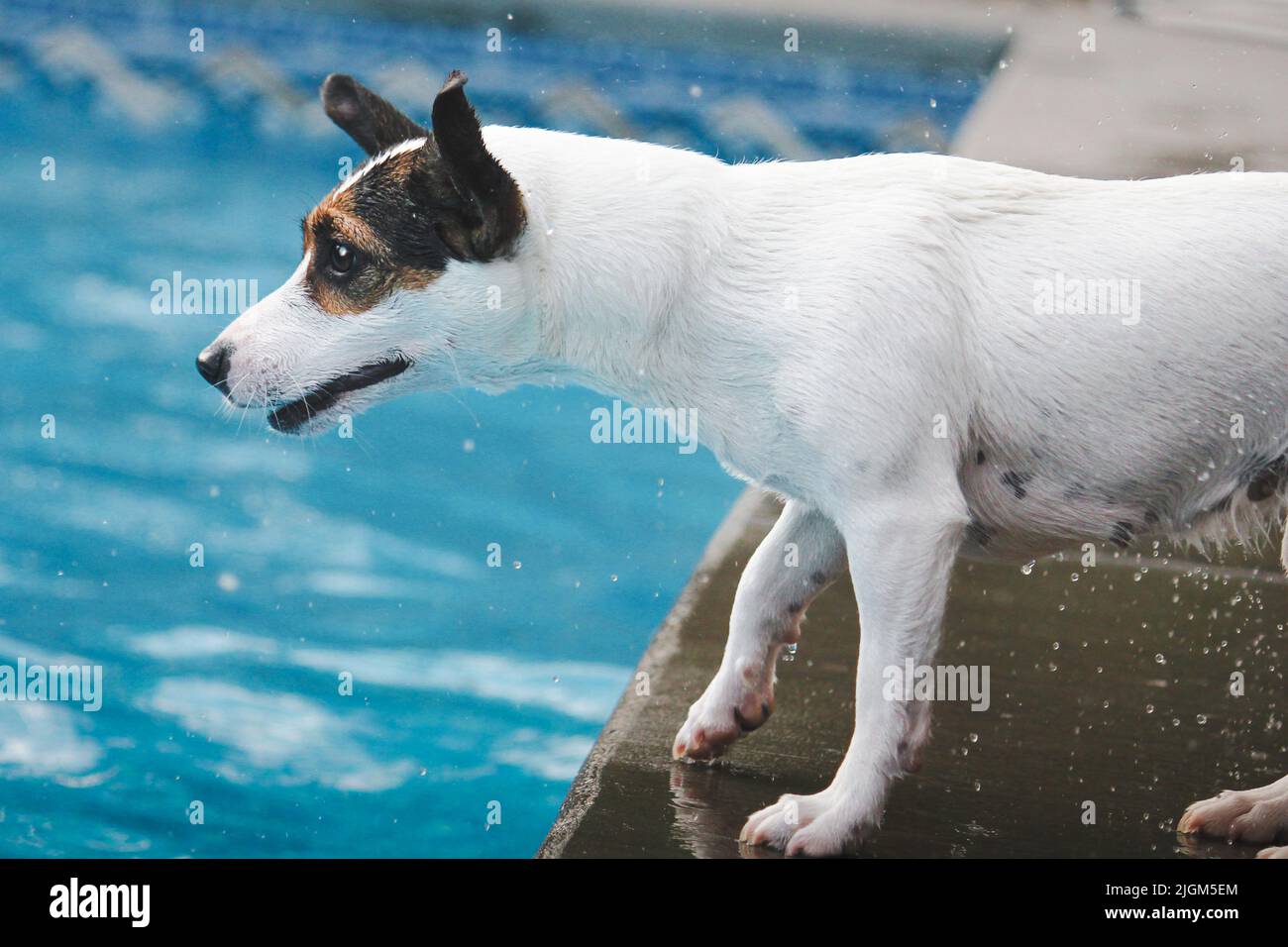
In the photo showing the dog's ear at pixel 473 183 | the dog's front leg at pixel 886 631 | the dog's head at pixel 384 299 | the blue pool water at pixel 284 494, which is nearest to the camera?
the dog's ear at pixel 473 183

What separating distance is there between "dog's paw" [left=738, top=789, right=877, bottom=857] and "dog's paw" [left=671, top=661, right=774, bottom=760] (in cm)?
40

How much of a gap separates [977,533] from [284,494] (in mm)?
4947

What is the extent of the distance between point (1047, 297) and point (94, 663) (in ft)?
14.3

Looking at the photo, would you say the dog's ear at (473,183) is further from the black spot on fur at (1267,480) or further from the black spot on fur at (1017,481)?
the black spot on fur at (1267,480)

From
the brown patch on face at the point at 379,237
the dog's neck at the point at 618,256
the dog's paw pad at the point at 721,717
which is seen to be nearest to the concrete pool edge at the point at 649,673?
the dog's paw pad at the point at 721,717

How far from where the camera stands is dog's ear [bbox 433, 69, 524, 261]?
273 centimetres

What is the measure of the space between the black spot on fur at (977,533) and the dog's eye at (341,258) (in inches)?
55.9

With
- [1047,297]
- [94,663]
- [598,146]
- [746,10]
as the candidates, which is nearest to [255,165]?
[746,10]

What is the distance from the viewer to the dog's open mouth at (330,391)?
3123 mm

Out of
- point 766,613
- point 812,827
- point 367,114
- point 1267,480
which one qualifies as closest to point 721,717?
point 766,613

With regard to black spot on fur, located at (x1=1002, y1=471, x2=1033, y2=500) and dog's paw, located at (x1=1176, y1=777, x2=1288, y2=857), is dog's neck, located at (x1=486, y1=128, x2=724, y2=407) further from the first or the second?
dog's paw, located at (x1=1176, y1=777, x2=1288, y2=857)

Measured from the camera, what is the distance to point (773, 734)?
146 inches

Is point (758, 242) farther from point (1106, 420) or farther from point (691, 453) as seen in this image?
point (691, 453)

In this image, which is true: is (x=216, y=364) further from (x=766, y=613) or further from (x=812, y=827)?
(x=812, y=827)
